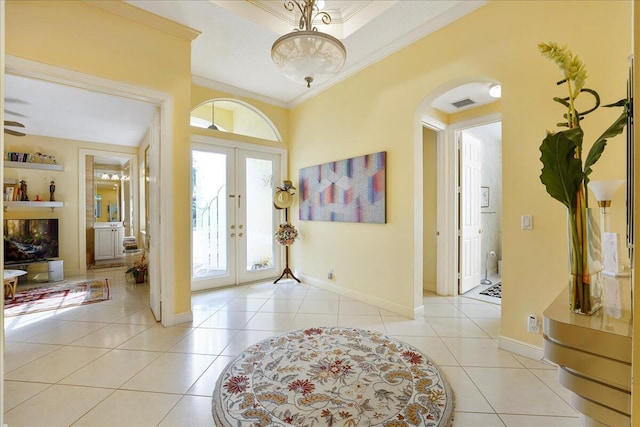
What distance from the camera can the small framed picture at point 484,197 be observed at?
4.90 metres

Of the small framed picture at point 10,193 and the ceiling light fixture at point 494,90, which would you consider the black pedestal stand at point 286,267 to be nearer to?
the ceiling light fixture at point 494,90

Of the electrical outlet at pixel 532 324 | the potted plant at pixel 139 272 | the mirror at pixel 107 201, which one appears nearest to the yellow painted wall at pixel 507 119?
the electrical outlet at pixel 532 324

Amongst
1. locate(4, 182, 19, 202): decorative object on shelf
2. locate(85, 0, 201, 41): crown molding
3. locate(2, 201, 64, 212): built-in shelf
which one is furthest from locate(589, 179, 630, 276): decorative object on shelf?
locate(4, 182, 19, 202): decorative object on shelf

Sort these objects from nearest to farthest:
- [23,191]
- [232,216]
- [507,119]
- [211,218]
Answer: [507,119] < [211,218] < [232,216] < [23,191]

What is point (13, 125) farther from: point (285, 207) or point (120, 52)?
point (285, 207)

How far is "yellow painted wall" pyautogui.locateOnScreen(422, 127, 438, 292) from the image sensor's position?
427 cm

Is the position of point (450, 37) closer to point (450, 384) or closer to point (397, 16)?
point (397, 16)

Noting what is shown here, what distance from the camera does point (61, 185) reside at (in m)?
5.34

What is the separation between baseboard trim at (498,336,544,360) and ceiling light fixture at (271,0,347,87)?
271 cm

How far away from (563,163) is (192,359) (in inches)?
107

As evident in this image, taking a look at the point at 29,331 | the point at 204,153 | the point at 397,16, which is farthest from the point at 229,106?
the point at 29,331

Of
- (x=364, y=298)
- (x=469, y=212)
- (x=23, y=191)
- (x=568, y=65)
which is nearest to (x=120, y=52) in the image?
(x=568, y=65)

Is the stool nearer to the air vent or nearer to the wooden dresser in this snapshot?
the wooden dresser

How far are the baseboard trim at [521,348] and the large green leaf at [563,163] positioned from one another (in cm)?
170
